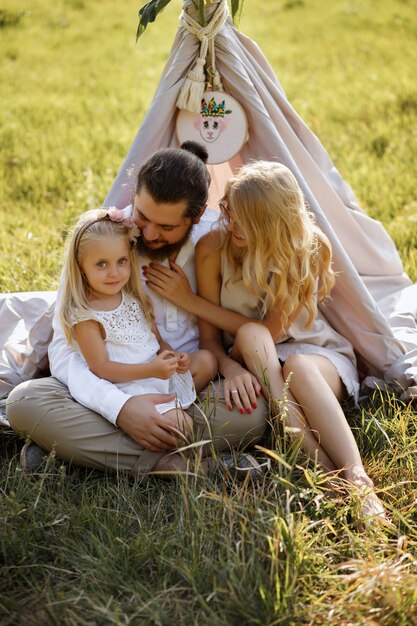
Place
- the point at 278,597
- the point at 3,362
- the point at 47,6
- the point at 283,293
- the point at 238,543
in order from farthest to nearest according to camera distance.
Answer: the point at 47,6, the point at 3,362, the point at 283,293, the point at 238,543, the point at 278,597

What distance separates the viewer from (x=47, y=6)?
8.34 metres

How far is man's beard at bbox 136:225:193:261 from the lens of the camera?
2625mm

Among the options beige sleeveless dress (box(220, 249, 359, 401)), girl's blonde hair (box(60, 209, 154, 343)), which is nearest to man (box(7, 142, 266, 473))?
girl's blonde hair (box(60, 209, 154, 343))

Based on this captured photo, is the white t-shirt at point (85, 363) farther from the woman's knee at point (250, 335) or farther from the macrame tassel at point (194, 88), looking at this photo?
the macrame tassel at point (194, 88)

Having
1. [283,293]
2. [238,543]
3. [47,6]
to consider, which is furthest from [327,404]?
[47,6]

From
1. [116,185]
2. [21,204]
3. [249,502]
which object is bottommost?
[21,204]

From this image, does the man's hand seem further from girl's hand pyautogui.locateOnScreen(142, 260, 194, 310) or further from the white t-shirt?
girl's hand pyautogui.locateOnScreen(142, 260, 194, 310)

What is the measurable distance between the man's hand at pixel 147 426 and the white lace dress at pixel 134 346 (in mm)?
63

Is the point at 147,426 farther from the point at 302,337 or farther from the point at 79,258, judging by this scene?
the point at 302,337

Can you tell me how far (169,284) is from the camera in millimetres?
2672

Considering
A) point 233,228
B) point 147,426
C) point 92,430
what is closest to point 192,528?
point 147,426

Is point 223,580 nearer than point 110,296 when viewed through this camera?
Yes

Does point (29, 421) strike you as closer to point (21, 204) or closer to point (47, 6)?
point (21, 204)

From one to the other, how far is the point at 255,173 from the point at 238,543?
45.5 inches
